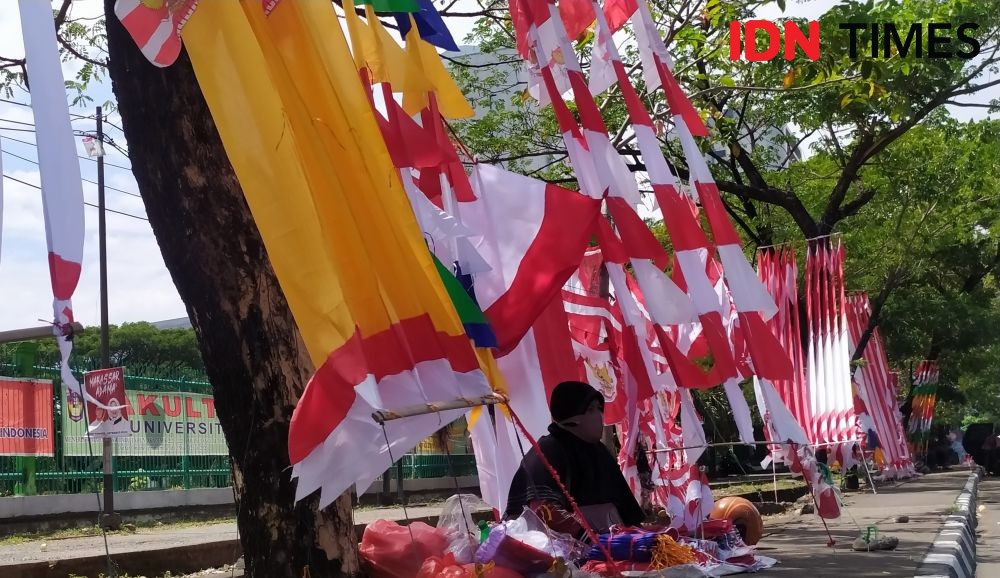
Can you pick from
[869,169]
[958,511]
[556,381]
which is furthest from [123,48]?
[869,169]

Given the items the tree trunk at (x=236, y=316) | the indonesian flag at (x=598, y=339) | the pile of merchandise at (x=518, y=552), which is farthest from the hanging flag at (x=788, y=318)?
the tree trunk at (x=236, y=316)

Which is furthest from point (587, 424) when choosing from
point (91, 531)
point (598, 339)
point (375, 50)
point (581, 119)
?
point (91, 531)

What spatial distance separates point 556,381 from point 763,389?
4.37 ft

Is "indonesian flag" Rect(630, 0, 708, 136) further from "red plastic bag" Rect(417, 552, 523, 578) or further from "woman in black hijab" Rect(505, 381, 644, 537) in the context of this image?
"red plastic bag" Rect(417, 552, 523, 578)

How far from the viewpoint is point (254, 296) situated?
5.33 m

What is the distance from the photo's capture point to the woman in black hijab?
6035 millimetres

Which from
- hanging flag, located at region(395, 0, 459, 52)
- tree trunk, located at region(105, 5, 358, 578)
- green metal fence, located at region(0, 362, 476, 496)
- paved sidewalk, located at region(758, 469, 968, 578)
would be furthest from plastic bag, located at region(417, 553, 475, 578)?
green metal fence, located at region(0, 362, 476, 496)

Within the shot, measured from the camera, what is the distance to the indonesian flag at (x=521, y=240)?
588 centimetres

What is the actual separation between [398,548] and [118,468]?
11.8 m

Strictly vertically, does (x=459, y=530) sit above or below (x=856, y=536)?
above

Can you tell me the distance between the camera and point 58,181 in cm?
364

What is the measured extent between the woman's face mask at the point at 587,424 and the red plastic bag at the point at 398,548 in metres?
1.00

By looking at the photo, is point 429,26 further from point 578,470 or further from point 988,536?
point 988,536

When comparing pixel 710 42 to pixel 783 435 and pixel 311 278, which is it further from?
pixel 311 278
